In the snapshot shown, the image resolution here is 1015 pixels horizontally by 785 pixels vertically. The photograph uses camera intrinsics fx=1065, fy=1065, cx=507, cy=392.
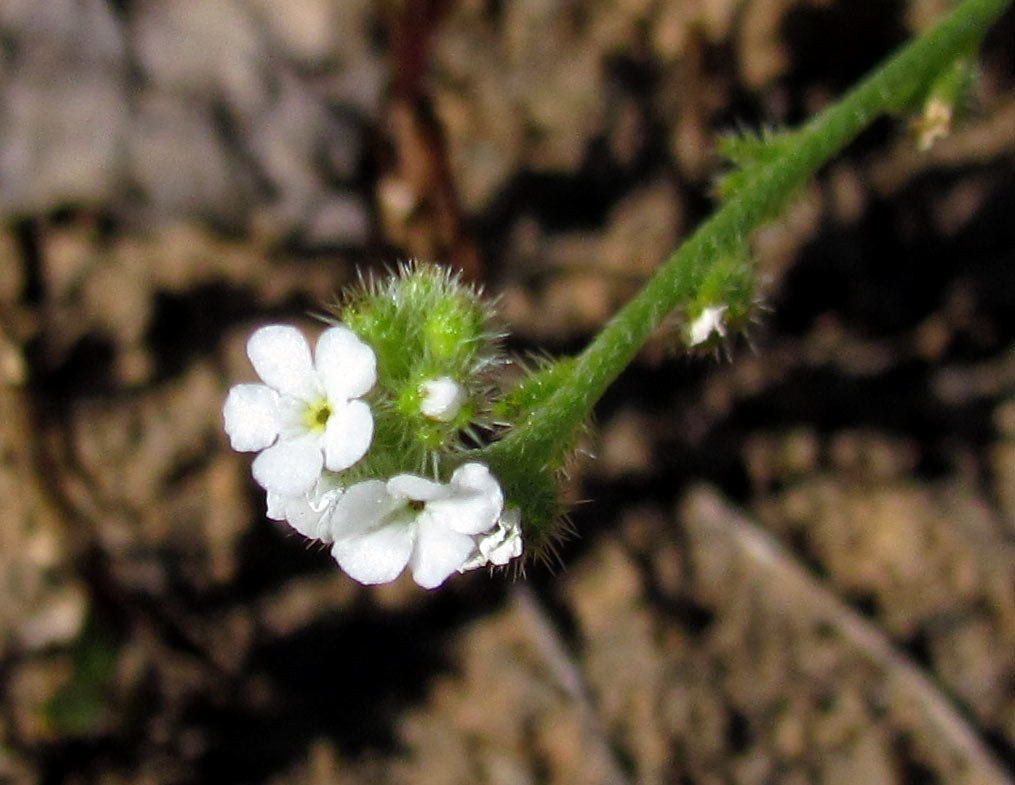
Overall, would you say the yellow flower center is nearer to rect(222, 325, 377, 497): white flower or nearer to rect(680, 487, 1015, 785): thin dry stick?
rect(222, 325, 377, 497): white flower

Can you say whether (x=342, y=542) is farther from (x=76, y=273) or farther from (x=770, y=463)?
(x=770, y=463)

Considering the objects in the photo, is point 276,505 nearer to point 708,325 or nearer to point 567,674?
point 708,325

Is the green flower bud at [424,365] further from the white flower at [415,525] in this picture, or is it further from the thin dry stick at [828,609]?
the thin dry stick at [828,609]

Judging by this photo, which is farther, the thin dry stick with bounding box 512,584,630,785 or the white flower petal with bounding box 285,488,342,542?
the thin dry stick with bounding box 512,584,630,785

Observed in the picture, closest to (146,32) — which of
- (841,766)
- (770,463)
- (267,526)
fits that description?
(267,526)

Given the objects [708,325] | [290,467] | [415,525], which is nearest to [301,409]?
[290,467]

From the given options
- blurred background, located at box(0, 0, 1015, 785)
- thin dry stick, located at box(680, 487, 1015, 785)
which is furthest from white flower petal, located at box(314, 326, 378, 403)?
thin dry stick, located at box(680, 487, 1015, 785)

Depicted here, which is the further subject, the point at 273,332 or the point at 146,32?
the point at 146,32

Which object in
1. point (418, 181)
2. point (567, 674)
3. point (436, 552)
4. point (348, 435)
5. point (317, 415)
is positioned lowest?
point (436, 552)
